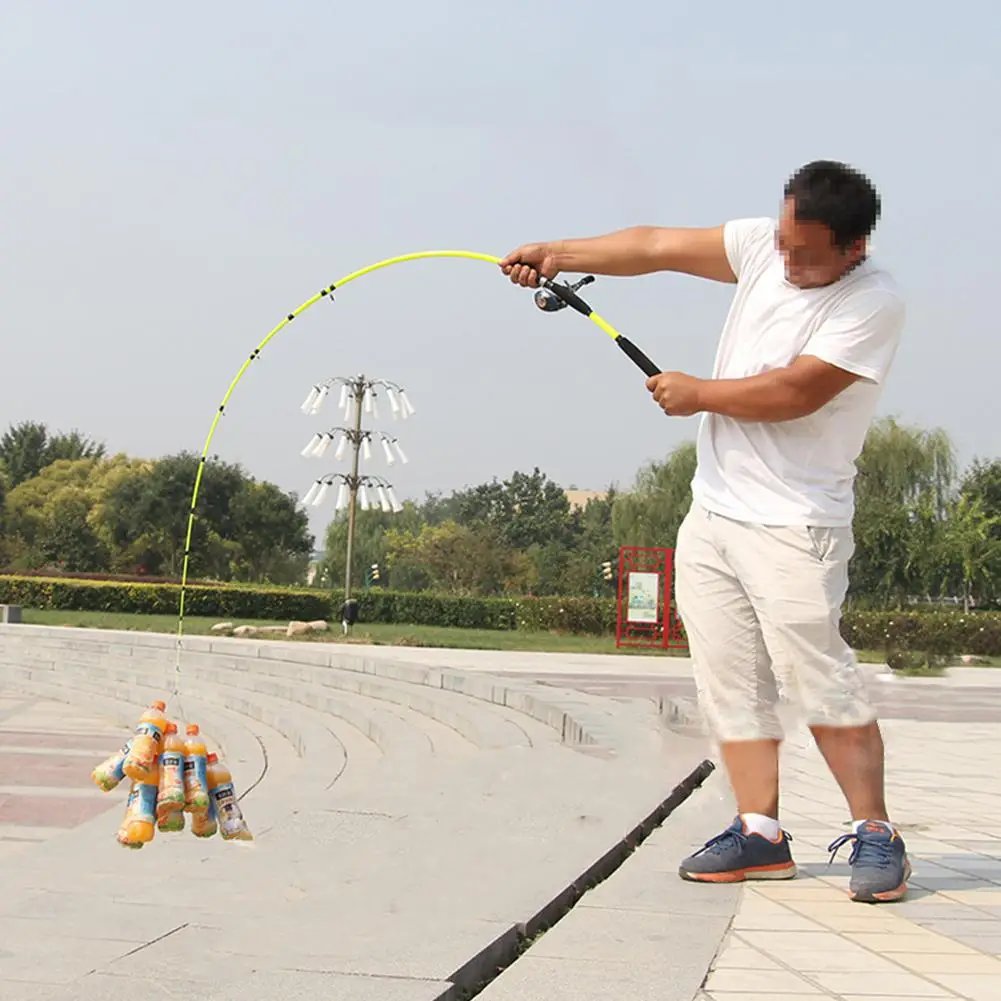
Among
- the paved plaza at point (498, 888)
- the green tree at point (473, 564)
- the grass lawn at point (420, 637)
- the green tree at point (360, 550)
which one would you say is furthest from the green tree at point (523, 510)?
the paved plaza at point (498, 888)

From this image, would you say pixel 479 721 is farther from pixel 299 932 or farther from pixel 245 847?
pixel 299 932

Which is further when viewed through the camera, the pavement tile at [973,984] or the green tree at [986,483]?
the green tree at [986,483]

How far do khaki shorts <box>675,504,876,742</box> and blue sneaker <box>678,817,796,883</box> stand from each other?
11.1 inches

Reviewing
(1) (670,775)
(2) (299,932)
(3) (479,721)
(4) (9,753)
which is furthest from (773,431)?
(4) (9,753)

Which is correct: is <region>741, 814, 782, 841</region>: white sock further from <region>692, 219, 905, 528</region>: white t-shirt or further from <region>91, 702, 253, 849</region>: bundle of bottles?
<region>91, 702, 253, 849</region>: bundle of bottles

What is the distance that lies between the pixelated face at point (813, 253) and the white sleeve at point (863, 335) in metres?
0.10

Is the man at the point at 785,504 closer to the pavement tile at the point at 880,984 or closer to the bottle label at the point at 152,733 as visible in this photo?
the pavement tile at the point at 880,984

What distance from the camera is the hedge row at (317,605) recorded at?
3316 cm

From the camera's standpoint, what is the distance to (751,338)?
380 cm

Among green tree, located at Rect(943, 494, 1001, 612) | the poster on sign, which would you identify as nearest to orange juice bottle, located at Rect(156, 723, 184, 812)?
the poster on sign

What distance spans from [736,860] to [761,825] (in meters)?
0.12

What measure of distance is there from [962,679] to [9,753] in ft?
47.4

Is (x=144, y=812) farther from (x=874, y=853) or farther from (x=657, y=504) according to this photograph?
(x=657, y=504)

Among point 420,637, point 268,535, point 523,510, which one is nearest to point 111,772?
point 420,637
